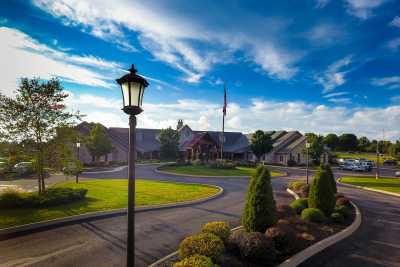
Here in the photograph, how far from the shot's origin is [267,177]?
8.57 meters

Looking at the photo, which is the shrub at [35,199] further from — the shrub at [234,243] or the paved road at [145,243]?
the shrub at [234,243]

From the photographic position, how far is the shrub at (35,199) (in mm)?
12581

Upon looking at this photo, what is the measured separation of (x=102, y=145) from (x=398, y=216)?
3883cm

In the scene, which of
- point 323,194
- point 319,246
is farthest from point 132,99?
point 323,194

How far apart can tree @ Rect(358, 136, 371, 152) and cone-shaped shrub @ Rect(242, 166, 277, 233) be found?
384 feet

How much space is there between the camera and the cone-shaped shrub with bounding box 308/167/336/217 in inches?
451

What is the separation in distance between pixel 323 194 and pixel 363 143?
117351 millimetres

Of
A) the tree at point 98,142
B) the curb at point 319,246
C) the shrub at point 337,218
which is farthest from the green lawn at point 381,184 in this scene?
the tree at point 98,142

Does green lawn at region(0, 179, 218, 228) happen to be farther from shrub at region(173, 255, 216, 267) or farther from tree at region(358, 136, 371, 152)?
tree at region(358, 136, 371, 152)

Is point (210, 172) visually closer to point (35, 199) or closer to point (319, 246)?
point (35, 199)

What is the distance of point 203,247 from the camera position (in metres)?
6.28

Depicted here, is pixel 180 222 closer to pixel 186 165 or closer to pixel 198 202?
pixel 198 202

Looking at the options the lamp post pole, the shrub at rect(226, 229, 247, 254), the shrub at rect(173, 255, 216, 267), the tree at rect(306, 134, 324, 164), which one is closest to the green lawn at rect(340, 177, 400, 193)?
the tree at rect(306, 134, 324, 164)

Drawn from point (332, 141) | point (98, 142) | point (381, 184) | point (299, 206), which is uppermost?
point (332, 141)
